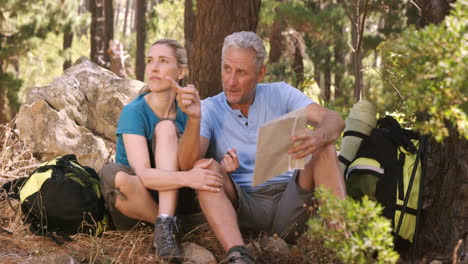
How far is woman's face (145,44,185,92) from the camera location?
12.0 feet

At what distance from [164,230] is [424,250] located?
4.56ft

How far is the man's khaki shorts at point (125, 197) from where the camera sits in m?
3.50

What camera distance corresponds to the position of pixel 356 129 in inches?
143

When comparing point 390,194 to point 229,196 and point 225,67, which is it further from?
point 225,67

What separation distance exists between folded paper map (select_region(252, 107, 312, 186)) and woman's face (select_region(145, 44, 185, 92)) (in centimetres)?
87

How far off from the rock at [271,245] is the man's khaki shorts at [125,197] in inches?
17.3

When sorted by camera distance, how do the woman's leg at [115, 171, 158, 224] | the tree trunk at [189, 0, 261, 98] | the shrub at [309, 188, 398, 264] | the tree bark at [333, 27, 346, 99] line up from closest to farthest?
1. the shrub at [309, 188, 398, 264]
2. the woman's leg at [115, 171, 158, 224]
3. the tree trunk at [189, 0, 261, 98]
4. the tree bark at [333, 27, 346, 99]

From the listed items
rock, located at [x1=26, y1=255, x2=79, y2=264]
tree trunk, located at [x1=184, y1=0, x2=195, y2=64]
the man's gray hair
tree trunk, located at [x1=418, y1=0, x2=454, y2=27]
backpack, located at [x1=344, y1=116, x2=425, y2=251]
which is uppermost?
tree trunk, located at [x1=184, y1=0, x2=195, y2=64]

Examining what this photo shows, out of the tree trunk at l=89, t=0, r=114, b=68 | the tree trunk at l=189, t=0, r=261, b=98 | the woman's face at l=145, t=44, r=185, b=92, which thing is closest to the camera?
the woman's face at l=145, t=44, r=185, b=92

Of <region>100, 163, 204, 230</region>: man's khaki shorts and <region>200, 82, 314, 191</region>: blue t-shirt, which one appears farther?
<region>200, 82, 314, 191</region>: blue t-shirt

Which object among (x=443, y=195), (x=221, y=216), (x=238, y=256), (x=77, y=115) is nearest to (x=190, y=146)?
(x=221, y=216)

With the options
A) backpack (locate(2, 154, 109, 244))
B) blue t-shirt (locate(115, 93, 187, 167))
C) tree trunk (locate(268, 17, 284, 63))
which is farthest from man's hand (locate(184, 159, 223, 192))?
tree trunk (locate(268, 17, 284, 63))

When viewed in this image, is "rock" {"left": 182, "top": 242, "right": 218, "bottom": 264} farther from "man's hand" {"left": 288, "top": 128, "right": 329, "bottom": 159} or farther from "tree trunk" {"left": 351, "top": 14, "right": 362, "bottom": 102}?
"tree trunk" {"left": 351, "top": 14, "right": 362, "bottom": 102}

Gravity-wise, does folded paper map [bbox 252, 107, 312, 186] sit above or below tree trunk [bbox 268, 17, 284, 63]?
below
